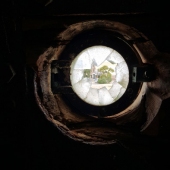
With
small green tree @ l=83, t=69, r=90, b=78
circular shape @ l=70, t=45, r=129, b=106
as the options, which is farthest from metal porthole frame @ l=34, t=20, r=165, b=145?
small green tree @ l=83, t=69, r=90, b=78

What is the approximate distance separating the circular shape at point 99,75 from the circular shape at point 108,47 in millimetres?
27

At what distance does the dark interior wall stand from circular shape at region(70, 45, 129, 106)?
1.85 ft

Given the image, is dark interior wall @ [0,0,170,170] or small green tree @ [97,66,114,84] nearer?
dark interior wall @ [0,0,170,170]

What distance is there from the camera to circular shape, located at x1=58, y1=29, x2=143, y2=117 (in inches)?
69.9

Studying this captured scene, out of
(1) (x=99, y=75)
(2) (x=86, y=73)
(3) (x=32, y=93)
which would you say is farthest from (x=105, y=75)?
(3) (x=32, y=93)

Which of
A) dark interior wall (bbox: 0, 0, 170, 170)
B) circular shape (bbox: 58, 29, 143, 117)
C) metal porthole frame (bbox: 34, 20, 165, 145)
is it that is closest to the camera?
dark interior wall (bbox: 0, 0, 170, 170)

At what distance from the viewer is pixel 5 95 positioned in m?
1.18

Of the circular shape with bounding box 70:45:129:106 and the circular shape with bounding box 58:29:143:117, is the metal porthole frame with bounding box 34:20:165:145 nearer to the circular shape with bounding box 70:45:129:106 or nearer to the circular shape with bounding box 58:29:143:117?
the circular shape with bounding box 58:29:143:117

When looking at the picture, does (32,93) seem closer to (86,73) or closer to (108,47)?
(86,73)

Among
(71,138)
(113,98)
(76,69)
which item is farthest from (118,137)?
(76,69)

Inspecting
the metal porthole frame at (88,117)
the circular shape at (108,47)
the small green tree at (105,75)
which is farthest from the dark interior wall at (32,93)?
the small green tree at (105,75)

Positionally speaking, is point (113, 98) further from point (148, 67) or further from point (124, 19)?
point (124, 19)

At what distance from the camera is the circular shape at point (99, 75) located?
180cm

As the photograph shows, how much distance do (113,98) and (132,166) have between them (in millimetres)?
715
